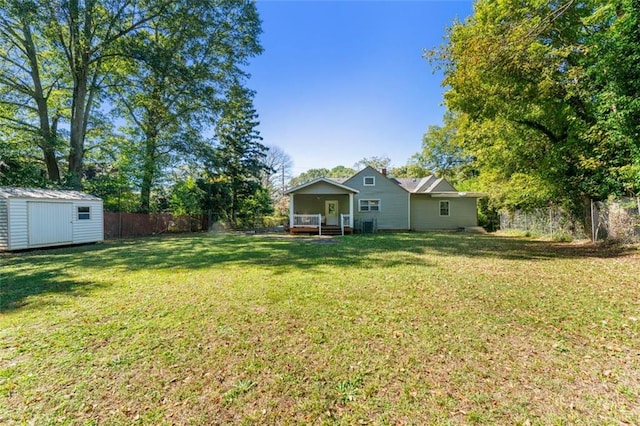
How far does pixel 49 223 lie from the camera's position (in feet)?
38.9

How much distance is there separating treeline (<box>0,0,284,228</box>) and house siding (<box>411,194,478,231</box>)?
521 inches

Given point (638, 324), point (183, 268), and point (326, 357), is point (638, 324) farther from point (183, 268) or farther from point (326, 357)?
point (183, 268)

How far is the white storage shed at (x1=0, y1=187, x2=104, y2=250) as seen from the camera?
10.7 meters

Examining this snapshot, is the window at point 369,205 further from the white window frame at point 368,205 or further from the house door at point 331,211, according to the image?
the house door at point 331,211

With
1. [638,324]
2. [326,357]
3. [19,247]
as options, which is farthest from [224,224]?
[638,324]

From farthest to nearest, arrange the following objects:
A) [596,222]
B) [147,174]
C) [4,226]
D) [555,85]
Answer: [147,174], [596,222], [4,226], [555,85]

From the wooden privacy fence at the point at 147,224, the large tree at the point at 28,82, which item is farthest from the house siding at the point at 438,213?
the large tree at the point at 28,82

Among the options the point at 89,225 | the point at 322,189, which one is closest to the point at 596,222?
the point at 322,189

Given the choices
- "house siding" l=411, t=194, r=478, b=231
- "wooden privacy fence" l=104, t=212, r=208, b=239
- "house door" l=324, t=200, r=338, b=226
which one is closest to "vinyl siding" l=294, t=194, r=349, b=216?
"house door" l=324, t=200, r=338, b=226

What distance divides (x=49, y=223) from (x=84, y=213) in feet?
5.16

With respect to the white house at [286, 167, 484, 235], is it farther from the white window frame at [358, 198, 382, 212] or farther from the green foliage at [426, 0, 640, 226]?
the green foliage at [426, 0, 640, 226]

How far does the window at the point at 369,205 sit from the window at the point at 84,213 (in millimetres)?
16016

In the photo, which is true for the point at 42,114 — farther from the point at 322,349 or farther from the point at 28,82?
the point at 322,349

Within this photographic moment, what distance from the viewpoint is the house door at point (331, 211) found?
69.6ft
